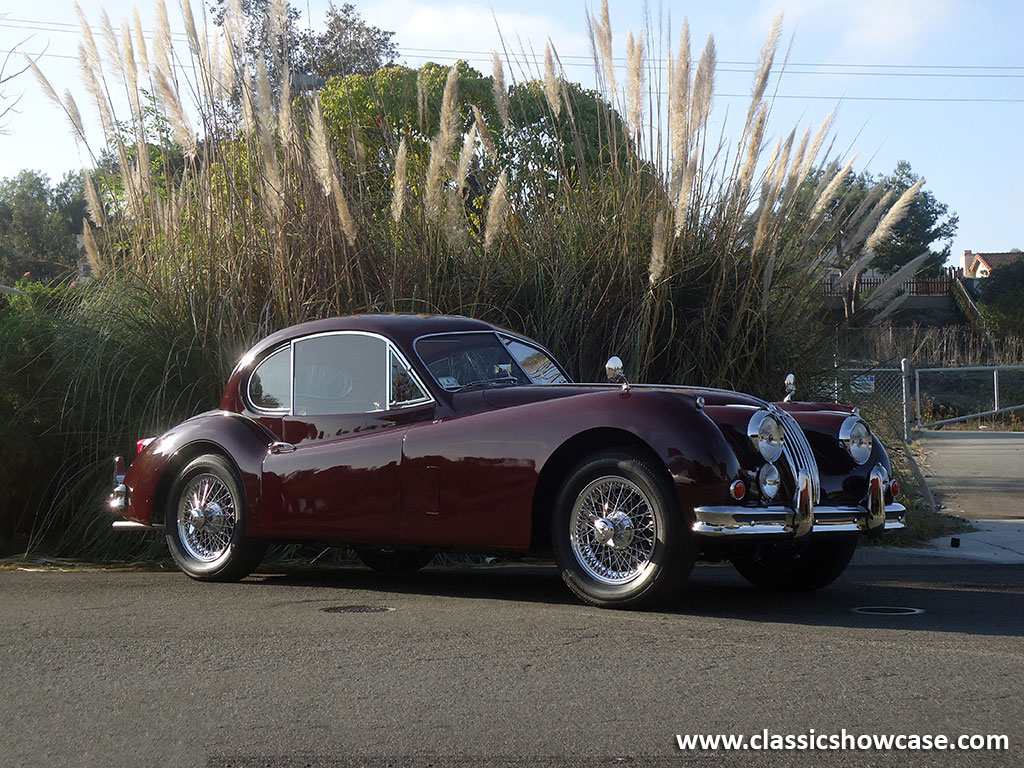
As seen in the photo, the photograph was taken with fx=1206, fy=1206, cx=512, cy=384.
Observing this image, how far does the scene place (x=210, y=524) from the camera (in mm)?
6953

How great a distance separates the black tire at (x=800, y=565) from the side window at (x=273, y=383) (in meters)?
2.72

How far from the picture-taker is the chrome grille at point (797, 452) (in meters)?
5.62

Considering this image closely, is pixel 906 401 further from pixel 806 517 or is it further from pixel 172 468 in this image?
pixel 172 468

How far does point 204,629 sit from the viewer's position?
5.28 m

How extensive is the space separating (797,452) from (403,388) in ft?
6.98

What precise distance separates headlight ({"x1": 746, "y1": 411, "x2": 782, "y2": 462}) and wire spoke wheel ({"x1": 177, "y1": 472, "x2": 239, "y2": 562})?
299cm

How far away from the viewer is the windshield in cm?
658

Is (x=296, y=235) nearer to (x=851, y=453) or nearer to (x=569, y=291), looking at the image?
(x=569, y=291)

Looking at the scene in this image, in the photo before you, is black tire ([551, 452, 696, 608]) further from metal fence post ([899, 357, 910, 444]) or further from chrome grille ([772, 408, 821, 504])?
metal fence post ([899, 357, 910, 444])

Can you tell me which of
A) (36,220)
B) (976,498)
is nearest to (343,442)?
(976,498)

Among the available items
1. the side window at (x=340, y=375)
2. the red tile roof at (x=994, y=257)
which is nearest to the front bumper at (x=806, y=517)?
the side window at (x=340, y=375)

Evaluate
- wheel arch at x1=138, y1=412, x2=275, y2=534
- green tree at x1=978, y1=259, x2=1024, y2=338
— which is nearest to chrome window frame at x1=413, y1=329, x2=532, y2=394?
wheel arch at x1=138, y1=412, x2=275, y2=534

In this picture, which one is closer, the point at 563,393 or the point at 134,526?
the point at 563,393

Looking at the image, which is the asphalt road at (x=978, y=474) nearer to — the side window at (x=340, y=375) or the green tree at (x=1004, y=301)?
the side window at (x=340, y=375)
